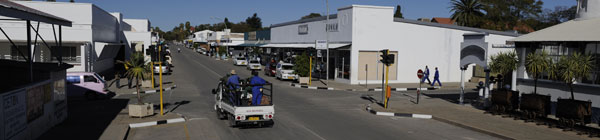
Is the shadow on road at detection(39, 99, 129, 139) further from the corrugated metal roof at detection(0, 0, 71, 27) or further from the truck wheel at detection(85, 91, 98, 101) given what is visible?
the corrugated metal roof at detection(0, 0, 71, 27)

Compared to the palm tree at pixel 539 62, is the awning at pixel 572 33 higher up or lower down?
higher up

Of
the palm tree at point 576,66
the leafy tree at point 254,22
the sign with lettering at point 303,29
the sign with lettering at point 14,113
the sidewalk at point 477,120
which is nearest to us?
the sign with lettering at point 14,113

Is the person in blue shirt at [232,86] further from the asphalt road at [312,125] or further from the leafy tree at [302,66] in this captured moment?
the leafy tree at [302,66]

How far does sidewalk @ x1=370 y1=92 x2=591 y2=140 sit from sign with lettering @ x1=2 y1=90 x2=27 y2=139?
494 inches

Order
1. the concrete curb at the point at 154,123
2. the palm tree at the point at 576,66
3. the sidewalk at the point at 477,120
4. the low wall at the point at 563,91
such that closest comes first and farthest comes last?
the sidewalk at the point at 477,120 → the palm tree at the point at 576,66 → the concrete curb at the point at 154,123 → the low wall at the point at 563,91

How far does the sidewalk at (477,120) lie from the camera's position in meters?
12.9

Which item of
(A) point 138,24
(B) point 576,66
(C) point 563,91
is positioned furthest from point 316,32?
(A) point 138,24

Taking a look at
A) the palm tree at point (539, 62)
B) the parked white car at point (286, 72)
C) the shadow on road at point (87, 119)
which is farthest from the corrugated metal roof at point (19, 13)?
the parked white car at point (286, 72)

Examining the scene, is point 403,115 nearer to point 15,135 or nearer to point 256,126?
point 256,126

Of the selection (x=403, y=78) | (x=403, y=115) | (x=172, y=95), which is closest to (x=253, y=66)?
(x=403, y=78)

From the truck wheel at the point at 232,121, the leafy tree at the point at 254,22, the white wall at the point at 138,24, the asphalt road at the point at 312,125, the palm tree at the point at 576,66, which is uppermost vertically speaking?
the leafy tree at the point at 254,22

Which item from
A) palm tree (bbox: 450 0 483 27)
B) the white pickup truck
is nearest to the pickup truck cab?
the white pickup truck

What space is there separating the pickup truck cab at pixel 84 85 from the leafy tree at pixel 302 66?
13.9 meters

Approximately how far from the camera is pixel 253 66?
145ft
